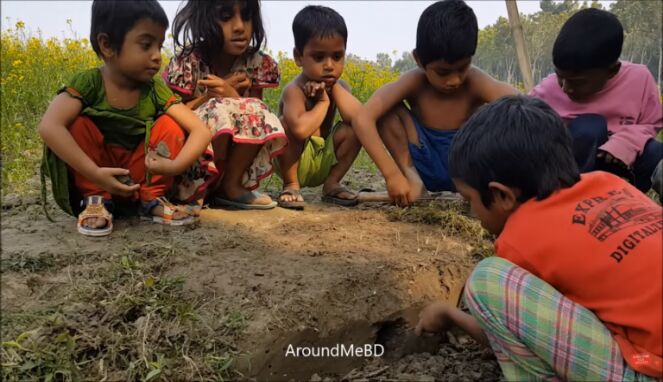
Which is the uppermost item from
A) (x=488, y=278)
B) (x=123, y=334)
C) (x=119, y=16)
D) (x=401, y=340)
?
(x=119, y=16)

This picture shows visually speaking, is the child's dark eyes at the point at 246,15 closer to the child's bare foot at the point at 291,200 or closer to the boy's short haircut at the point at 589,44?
the child's bare foot at the point at 291,200

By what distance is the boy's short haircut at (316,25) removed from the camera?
3.04 metres

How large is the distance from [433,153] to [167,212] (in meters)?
1.52

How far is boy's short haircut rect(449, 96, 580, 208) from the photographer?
1.42 m

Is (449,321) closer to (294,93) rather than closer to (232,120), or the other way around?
(232,120)

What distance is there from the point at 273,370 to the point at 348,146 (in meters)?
1.84

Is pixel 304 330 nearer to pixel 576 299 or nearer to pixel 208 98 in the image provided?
pixel 576 299

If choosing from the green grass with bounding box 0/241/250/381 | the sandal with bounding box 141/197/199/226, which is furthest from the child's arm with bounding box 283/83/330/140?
the green grass with bounding box 0/241/250/381

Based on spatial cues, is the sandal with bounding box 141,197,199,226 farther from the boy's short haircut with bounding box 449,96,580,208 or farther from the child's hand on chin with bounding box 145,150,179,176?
the boy's short haircut with bounding box 449,96,580,208

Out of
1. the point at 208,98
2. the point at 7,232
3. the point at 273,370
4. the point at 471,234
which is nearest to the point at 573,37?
the point at 471,234

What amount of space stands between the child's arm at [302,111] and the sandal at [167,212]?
0.79m

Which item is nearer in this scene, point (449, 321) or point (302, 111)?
point (449, 321)

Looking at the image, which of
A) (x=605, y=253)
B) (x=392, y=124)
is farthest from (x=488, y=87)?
(x=605, y=253)

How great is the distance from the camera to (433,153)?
3.20 meters
